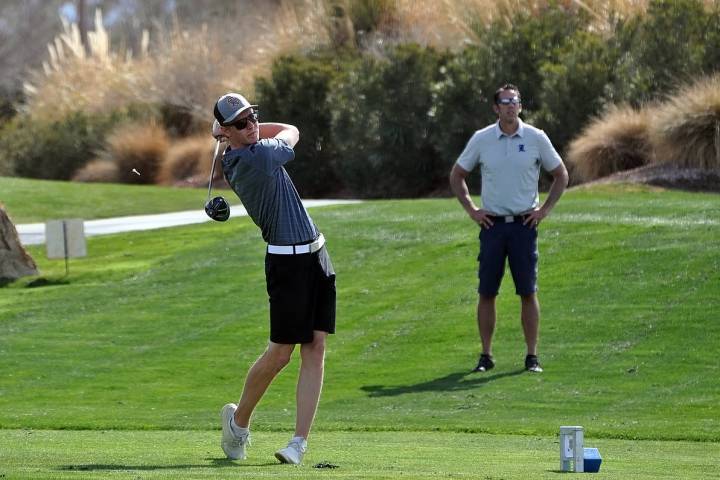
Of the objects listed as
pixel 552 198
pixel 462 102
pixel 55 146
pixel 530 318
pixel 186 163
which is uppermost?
pixel 462 102

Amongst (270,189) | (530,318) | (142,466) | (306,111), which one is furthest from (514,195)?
(306,111)

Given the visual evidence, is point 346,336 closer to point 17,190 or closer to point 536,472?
point 536,472

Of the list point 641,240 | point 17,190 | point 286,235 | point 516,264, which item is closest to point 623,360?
point 516,264

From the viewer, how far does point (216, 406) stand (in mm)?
11297

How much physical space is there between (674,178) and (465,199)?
1040 centimetres

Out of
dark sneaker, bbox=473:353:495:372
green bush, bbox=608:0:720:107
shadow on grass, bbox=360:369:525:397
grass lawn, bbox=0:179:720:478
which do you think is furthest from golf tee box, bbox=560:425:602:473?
green bush, bbox=608:0:720:107

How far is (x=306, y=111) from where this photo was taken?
3334cm

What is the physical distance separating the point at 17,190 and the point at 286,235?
2158 cm

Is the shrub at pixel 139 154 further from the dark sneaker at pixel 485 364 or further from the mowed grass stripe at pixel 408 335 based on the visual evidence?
the dark sneaker at pixel 485 364

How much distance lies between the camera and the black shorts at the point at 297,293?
303 inches

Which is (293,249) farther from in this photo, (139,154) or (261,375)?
(139,154)

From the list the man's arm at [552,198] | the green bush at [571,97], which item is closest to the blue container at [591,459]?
the man's arm at [552,198]

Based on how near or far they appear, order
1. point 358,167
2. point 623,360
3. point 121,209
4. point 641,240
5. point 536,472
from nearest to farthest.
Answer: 1. point 536,472
2. point 623,360
3. point 641,240
4. point 121,209
5. point 358,167

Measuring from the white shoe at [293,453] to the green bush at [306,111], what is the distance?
24.9 m
